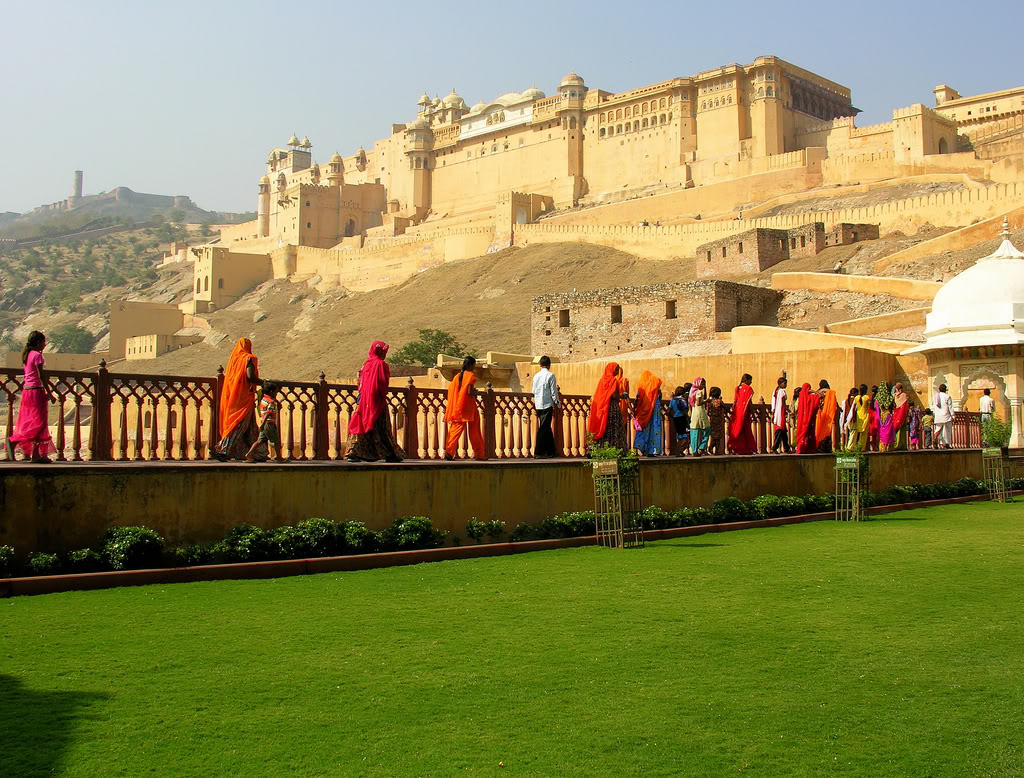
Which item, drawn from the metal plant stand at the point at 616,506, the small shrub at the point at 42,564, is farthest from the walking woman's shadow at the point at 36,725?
the metal plant stand at the point at 616,506

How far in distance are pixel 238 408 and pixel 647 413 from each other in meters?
4.99

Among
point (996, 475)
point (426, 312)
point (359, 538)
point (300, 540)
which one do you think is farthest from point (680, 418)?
point (426, 312)

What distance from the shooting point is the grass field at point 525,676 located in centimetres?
378

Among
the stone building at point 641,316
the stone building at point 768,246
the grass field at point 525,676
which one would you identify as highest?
the stone building at point 768,246

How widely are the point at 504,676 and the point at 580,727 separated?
2.30 feet

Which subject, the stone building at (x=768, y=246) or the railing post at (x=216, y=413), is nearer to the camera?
the railing post at (x=216, y=413)

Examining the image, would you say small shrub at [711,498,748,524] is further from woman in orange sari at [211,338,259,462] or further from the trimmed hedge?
woman in orange sari at [211,338,259,462]

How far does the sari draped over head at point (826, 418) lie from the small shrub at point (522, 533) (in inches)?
258

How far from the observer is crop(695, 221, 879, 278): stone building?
132 feet

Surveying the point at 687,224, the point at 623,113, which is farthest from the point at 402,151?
the point at 687,224

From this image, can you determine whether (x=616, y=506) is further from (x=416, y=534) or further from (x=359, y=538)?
(x=359, y=538)

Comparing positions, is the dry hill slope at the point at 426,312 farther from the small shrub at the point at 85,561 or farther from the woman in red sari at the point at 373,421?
the small shrub at the point at 85,561

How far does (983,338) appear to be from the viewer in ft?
65.5

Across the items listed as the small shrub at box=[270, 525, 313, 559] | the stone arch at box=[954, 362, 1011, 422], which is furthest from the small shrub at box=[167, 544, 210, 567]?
the stone arch at box=[954, 362, 1011, 422]
